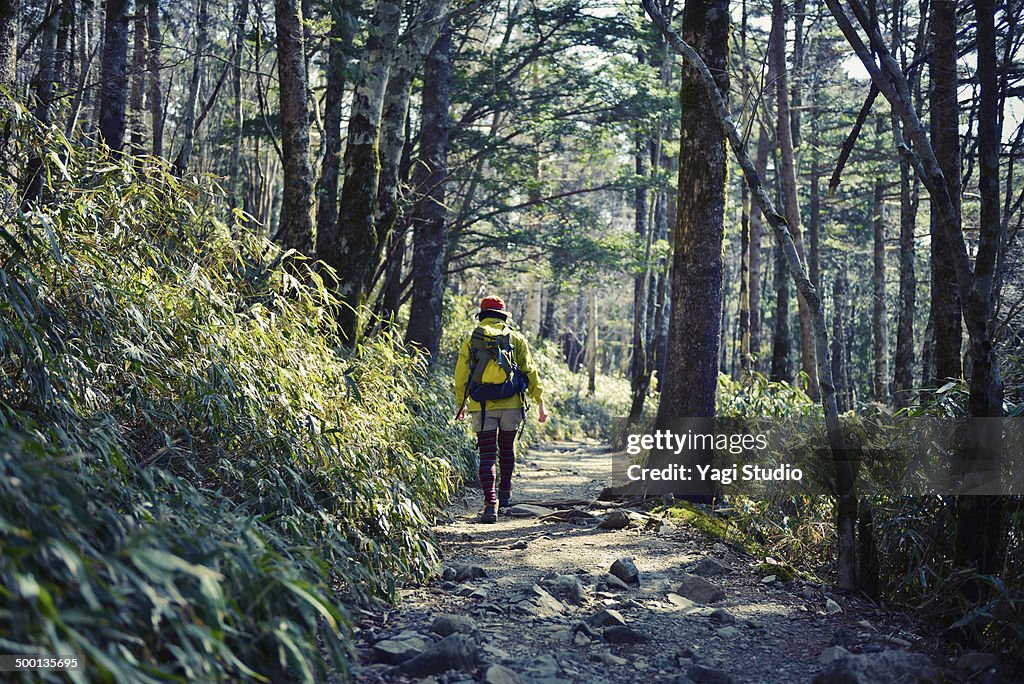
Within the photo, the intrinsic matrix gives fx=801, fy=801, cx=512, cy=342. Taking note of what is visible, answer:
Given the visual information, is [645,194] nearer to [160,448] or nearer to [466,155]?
[466,155]

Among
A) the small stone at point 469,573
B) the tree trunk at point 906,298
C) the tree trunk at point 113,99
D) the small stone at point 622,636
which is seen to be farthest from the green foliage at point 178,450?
the tree trunk at point 906,298

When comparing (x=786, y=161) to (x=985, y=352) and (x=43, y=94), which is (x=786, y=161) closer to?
(x=985, y=352)

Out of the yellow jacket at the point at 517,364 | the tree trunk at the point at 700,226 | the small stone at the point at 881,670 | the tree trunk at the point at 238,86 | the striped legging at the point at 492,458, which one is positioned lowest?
the small stone at the point at 881,670

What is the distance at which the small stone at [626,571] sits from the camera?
5.44 m

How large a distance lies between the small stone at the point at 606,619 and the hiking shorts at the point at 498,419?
326 centimetres

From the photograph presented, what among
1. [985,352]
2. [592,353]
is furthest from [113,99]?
[592,353]

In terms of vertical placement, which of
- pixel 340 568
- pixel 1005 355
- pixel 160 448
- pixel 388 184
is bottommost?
pixel 340 568

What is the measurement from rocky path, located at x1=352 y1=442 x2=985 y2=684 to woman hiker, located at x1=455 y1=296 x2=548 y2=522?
35.1 inches

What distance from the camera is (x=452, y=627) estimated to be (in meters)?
4.18

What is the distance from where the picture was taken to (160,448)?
4.36 meters

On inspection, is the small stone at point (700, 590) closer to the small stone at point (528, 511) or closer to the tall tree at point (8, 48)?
the small stone at point (528, 511)

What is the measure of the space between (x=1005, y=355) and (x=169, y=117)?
2784 cm

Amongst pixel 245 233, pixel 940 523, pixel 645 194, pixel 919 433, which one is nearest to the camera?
pixel 940 523

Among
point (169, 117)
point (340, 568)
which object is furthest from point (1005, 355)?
point (169, 117)
